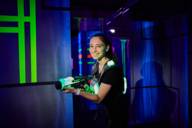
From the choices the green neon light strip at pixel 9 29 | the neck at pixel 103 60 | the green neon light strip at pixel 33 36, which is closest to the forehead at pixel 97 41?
the neck at pixel 103 60

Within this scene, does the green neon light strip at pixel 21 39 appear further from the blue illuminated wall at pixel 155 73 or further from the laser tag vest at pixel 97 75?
the blue illuminated wall at pixel 155 73

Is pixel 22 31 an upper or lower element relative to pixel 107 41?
upper

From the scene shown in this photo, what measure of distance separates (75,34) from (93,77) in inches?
123

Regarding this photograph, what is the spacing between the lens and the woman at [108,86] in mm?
1839

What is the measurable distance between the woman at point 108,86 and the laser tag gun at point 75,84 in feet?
0.18

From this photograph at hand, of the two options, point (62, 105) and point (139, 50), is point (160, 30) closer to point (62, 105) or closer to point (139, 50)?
point (139, 50)

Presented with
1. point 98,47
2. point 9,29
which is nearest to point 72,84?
point 98,47

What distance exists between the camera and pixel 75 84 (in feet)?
6.56

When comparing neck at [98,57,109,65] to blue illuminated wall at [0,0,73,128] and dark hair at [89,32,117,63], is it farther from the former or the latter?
blue illuminated wall at [0,0,73,128]

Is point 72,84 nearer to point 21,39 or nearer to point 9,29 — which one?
point 21,39

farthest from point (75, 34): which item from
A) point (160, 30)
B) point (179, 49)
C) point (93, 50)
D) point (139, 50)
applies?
point (93, 50)

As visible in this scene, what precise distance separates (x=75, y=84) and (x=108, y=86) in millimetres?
342

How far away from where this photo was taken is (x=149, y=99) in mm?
4523

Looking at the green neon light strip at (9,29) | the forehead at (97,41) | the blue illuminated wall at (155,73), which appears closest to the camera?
the forehead at (97,41)
